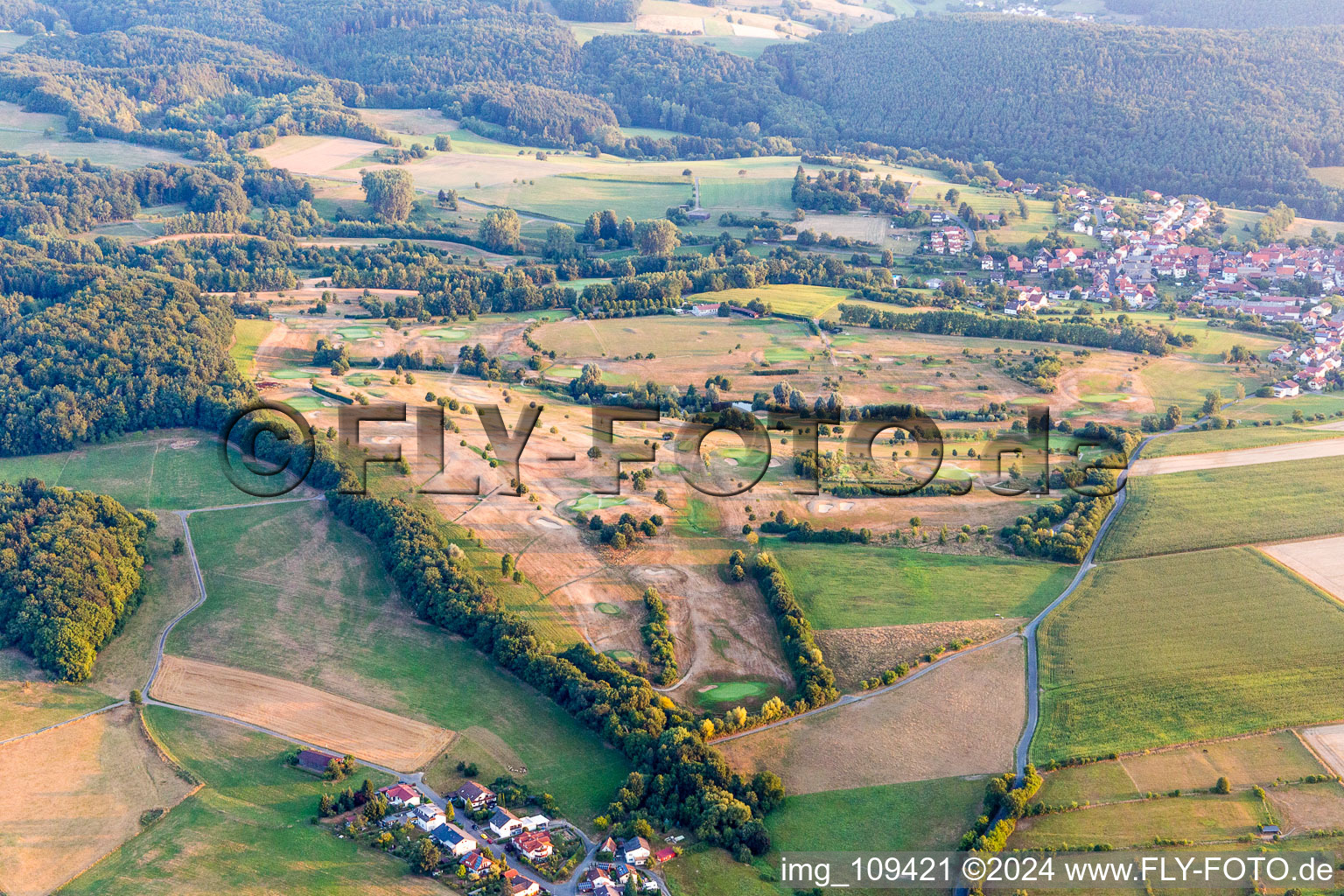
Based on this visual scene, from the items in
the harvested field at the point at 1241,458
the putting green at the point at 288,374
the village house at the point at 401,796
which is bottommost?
the village house at the point at 401,796

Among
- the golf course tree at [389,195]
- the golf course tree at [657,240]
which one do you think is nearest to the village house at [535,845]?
the golf course tree at [657,240]

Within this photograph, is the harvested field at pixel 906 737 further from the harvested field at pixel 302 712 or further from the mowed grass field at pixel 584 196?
the mowed grass field at pixel 584 196

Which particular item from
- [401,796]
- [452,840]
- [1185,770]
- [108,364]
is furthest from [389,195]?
[1185,770]

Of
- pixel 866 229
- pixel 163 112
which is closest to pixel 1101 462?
pixel 866 229

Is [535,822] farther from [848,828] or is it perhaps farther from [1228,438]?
[1228,438]

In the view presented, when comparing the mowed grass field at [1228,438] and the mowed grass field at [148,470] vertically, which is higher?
the mowed grass field at [1228,438]

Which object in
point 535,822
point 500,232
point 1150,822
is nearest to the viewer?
point 1150,822

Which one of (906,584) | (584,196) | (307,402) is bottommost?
(906,584)
